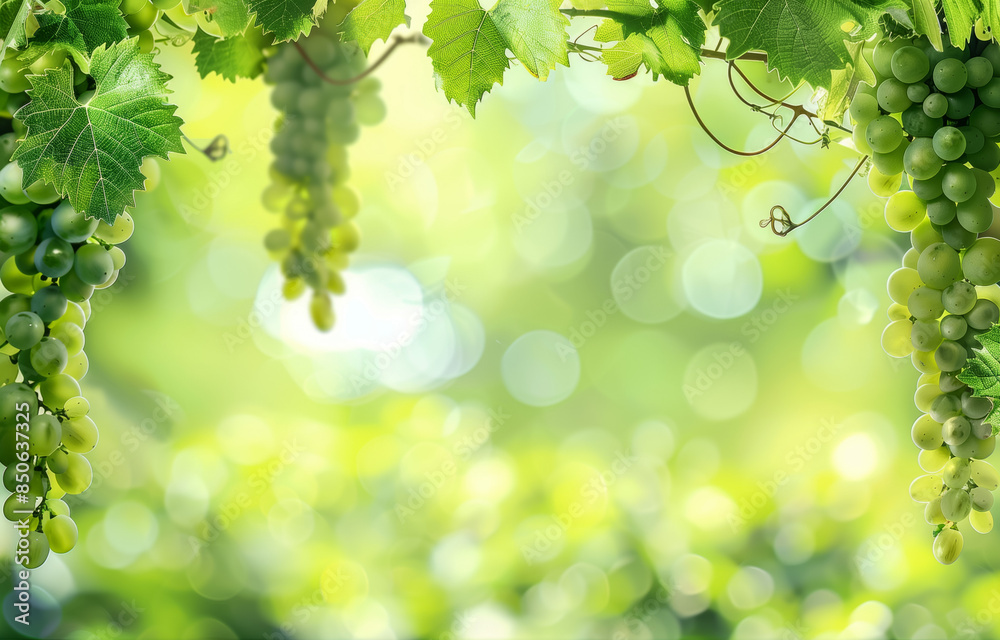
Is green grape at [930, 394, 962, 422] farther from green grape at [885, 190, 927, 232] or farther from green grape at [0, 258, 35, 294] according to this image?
green grape at [0, 258, 35, 294]

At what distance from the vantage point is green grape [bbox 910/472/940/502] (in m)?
A: 0.41

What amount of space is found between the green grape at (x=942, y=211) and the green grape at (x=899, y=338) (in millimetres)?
69

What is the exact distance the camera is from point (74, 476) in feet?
1.35

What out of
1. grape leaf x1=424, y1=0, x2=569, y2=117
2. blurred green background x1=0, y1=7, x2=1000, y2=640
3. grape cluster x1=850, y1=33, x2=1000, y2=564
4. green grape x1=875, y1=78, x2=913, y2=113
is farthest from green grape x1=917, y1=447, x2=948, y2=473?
blurred green background x1=0, y1=7, x2=1000, y2=640

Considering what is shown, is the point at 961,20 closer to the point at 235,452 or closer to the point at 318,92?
the point at 318,92

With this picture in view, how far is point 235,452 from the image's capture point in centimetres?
154

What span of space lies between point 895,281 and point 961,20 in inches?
5.9

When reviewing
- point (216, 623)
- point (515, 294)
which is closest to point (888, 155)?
point (515, 294)

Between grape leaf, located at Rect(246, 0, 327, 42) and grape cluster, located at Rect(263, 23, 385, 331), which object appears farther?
grape cluster, located at Rect(263, 23, 385, 331)

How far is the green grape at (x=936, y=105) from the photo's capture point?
0.37 metres

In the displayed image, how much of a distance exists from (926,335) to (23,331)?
0.53 metres

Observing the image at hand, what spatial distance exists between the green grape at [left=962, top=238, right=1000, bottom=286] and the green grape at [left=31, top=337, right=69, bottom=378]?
531mm

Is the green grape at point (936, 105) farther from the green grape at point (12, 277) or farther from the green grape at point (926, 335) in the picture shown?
the green grape at point (12, 277)

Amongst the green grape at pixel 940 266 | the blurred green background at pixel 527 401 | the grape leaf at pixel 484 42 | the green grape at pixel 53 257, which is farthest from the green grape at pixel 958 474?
the blurred green background at pixel 527 401
